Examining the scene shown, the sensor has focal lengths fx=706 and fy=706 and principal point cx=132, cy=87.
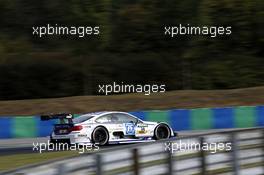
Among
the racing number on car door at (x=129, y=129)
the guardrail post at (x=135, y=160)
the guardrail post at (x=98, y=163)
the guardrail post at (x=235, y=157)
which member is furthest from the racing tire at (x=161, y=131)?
the guardrail post at (x=98, y=163)

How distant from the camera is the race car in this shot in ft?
60.4

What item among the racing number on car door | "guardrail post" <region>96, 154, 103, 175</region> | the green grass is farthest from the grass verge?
"guardrail post" <region>96, 154, 103, 175</region>

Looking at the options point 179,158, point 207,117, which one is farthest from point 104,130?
point 179,158

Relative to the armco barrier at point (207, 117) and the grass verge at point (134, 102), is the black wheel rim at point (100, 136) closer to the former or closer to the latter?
the armco barrier at point (207, 117)

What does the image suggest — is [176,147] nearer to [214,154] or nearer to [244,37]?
[214,154]

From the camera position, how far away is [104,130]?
18938 millimetres

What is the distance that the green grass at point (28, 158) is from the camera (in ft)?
49.8

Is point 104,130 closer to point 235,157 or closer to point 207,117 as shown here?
point 207,117

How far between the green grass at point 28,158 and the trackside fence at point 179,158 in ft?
22.0

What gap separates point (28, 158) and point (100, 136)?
2.93 meters

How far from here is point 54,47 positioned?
137 ft

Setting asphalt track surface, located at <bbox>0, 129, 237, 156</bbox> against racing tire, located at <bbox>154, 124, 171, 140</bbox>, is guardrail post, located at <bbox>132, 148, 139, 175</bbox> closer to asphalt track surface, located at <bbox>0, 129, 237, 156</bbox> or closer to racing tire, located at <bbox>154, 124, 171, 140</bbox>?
asphalt track surface, located at <bbox>0, 129, 237, 156</bbox>

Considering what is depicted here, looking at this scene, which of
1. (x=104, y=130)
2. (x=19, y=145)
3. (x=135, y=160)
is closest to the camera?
(x=135, y=160)

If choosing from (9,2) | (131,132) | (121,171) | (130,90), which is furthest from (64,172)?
(9,2)
